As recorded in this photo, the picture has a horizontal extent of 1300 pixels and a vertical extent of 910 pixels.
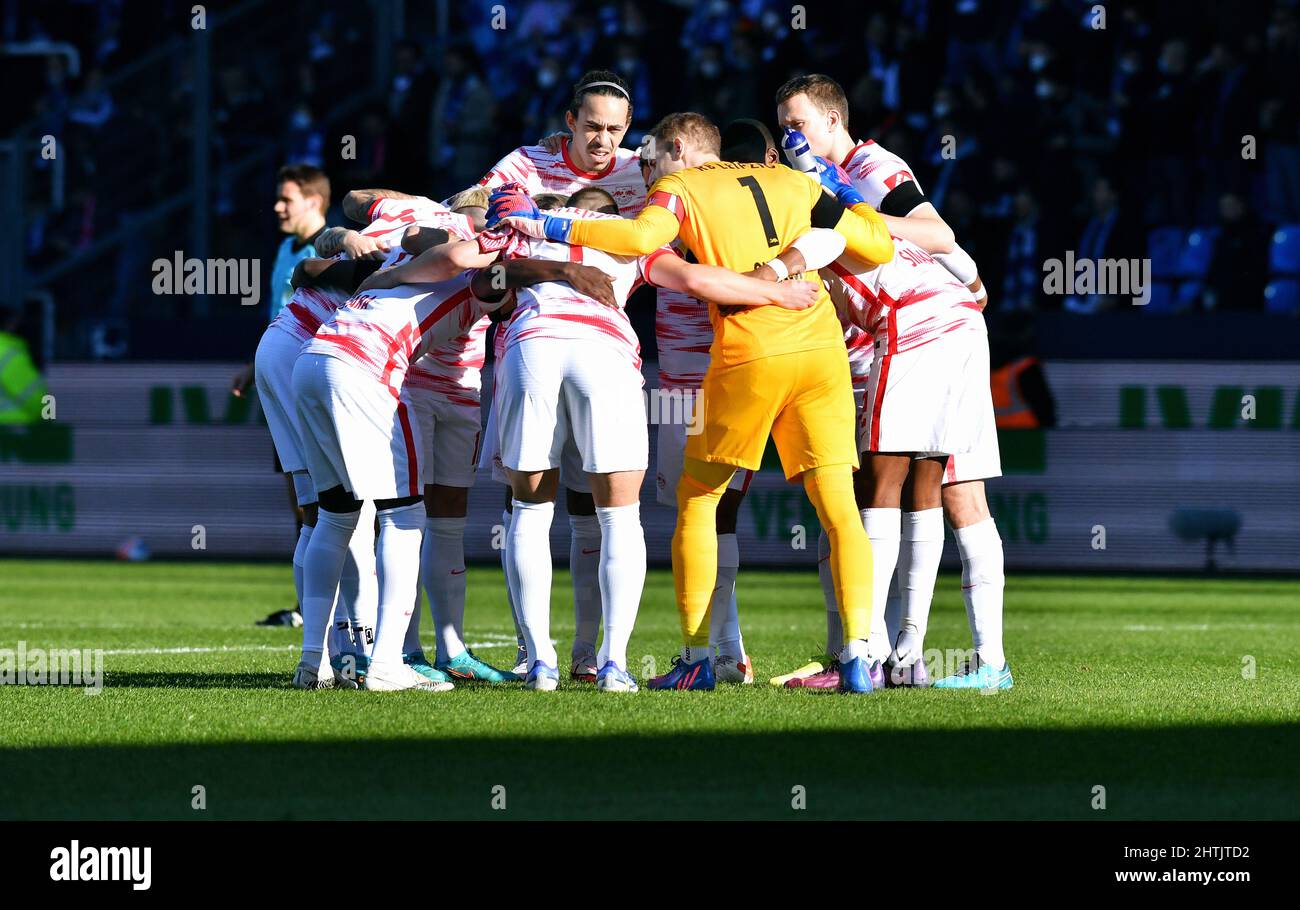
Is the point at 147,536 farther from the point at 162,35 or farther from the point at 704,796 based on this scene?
the point at 704,796

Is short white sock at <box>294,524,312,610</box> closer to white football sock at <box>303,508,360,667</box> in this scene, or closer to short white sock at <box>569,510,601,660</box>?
white football sock at <box>303,508,360,667</box>

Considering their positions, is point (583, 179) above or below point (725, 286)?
above

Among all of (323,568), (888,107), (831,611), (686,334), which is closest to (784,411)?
(686,334)

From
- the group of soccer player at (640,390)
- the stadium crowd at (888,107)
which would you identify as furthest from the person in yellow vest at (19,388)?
the group of soccer player at (640,390)

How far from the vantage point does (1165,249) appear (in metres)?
17.0

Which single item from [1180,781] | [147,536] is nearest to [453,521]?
[1180,781]

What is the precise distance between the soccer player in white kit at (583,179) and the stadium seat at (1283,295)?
31.3ft

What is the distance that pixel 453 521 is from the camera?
8.41 m

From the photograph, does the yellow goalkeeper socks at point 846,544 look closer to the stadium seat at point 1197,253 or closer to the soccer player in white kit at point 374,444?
the soccer player in white kit at point 374,444

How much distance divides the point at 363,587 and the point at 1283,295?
35.9 ft

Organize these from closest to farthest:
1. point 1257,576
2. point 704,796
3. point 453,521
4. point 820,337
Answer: point 704,796 → point 820,337 → point 453,521 → point 1257,576

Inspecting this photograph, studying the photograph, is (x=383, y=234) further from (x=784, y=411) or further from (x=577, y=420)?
(x=784, y=411)

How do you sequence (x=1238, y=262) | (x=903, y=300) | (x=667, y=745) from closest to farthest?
1. (x=667, y=745)
2. (x=903, y=300)
3. (x=1238, y=262)

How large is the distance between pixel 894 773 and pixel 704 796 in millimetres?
617
